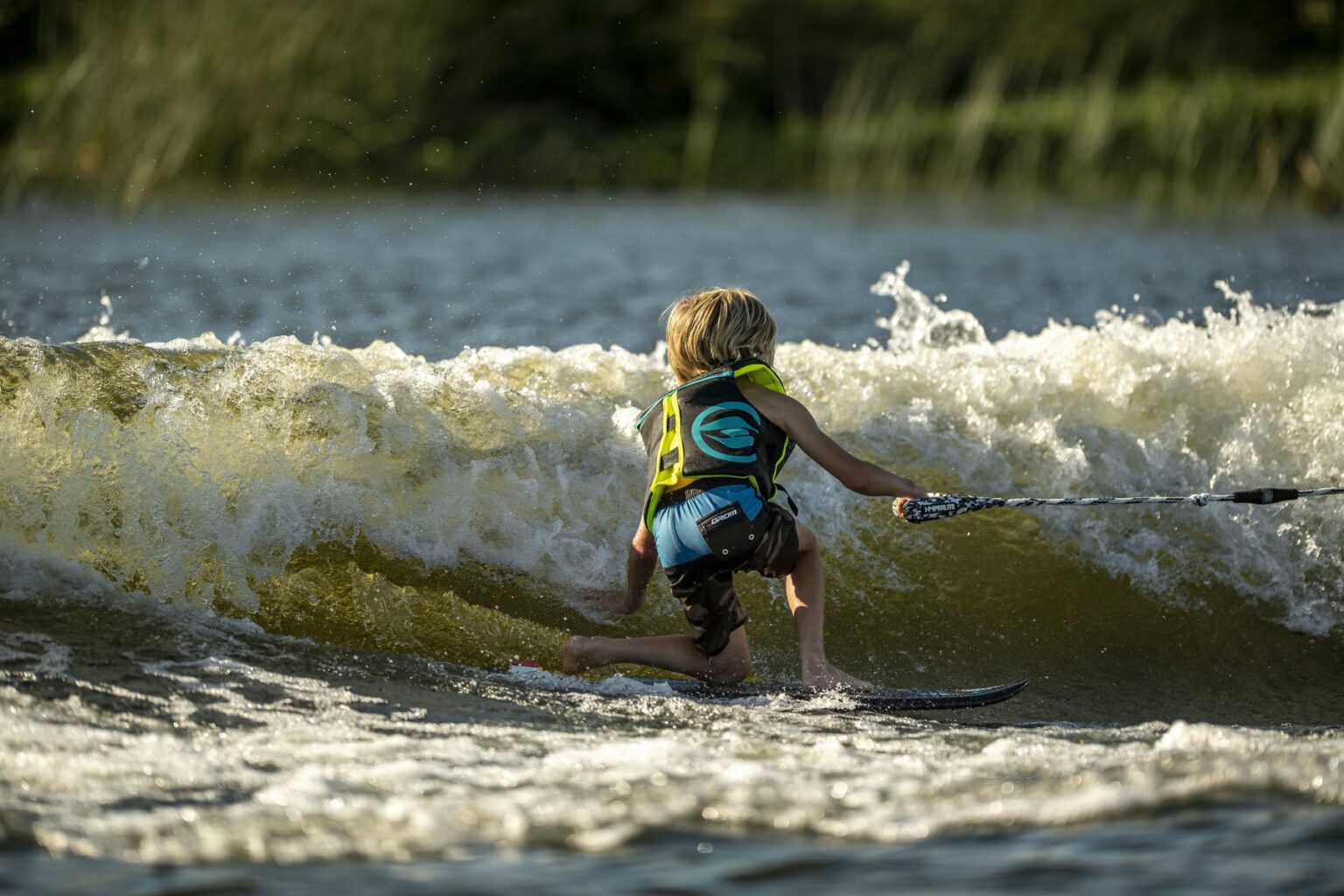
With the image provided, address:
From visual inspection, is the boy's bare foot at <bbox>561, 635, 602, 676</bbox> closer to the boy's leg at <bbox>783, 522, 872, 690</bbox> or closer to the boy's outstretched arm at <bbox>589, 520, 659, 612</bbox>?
the boy's outstretched arm at <bbox>589, 520, 659, 612</bbox>

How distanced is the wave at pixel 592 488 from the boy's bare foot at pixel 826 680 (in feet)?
2.46

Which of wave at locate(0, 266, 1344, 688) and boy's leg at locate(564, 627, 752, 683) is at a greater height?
wave at locate(0, 266, 1344, 688)

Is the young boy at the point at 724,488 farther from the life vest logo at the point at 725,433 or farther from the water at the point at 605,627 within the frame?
the water at the point at 605,627

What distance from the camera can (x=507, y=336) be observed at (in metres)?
9.77

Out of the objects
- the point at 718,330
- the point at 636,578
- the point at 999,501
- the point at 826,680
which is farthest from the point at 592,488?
the point at 999,501

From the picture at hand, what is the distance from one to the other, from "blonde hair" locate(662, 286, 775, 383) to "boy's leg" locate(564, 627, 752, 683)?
0.75 m

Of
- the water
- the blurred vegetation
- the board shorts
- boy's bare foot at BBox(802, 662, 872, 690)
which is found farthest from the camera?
the blurred vegetation

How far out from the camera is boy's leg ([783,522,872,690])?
4629 millimetres

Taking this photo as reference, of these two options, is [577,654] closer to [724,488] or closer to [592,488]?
[724,488]

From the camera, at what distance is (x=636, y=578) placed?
4.86 metres

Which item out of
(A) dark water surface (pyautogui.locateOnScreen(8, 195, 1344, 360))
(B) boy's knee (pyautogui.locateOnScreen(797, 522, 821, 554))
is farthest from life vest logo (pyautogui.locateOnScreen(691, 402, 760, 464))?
(A) dark water surface (pyautogui.locateOnScreen(8, 195, 1344, 360))

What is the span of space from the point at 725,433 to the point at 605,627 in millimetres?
1153

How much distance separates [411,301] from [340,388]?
5566 mm

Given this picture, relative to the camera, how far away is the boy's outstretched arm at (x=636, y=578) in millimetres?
4809
